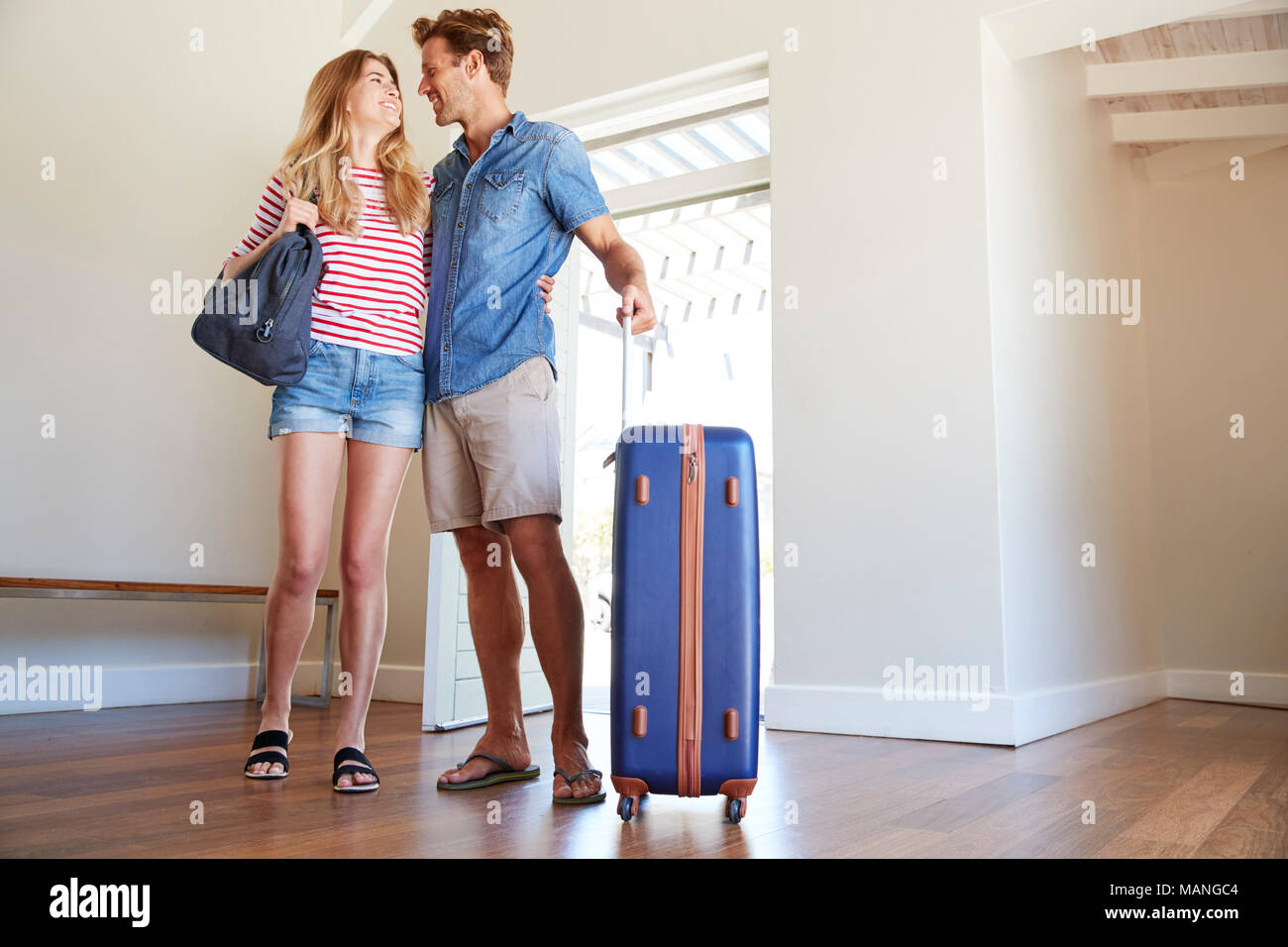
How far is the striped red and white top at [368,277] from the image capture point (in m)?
1.77

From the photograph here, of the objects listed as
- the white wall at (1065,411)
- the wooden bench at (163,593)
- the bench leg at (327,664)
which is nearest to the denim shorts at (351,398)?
the wooden bench at (163,593)

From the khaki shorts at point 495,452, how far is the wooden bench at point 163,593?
1.69 meters

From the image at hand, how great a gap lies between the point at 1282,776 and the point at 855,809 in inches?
42.1

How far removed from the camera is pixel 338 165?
6.04 feet

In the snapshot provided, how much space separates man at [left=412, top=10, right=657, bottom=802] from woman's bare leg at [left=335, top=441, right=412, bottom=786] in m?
0.09

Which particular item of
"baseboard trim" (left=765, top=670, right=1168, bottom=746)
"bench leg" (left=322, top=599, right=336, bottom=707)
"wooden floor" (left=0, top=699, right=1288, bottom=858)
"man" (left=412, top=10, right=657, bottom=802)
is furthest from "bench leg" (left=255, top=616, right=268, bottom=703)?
"man" (left=412, top=10, right=657, bottom=802)

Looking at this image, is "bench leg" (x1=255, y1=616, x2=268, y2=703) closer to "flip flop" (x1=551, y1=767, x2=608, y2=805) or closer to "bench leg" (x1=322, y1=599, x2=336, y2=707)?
"bench leg" (x1=322, y1=599, x2=336, y2=707)

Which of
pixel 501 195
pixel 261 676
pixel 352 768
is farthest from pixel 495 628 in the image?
pixel 261 676

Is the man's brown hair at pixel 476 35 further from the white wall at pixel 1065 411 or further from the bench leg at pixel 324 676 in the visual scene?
the bench leg at pixel 324 676

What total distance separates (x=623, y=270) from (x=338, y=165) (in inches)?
23.9

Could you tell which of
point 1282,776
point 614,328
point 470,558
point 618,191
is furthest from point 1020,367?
point 614,328

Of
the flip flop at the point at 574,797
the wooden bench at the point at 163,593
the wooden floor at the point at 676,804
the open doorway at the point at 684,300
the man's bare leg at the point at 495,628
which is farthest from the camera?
the open doorway at the point at 684,300

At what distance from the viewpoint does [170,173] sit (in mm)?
3613
